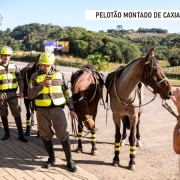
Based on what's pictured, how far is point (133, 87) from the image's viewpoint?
191 inches

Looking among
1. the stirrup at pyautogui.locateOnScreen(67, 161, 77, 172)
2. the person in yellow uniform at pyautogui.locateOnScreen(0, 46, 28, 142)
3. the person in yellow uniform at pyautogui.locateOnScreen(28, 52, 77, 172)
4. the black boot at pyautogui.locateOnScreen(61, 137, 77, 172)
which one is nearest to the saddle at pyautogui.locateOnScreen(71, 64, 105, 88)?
the person in yellow uniform at pyautogui.locateOnScreen(0, 46, 28, 142)

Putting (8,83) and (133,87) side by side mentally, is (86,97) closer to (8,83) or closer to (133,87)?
(133,87)

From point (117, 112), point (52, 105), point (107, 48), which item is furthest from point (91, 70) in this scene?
point (107, 48)

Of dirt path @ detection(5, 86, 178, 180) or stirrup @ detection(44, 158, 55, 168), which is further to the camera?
stirrup @ detection(44, 158, 55, 168)

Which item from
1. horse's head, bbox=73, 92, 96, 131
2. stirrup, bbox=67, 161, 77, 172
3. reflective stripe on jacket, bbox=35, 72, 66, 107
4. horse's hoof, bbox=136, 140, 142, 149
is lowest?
horse's hoof, bbox=136, 140, 142, 149

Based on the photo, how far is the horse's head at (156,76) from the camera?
4.39 m

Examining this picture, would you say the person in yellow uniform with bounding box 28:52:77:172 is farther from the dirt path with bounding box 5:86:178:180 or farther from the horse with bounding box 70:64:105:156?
the dirt path with bounding box 5:86:178:180

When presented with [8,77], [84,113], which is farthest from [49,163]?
[8,77]

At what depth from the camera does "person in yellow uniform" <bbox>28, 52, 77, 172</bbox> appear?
14.8 feet

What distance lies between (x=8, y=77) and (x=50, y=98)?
1989 mm

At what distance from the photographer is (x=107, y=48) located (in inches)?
2096

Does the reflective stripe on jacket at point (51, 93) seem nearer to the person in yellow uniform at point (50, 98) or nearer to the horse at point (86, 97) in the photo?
the person in yellow uniform at point (50, 98)

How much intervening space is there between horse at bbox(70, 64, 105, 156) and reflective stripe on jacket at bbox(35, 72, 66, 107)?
0.40 m

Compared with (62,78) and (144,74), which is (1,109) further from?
(144,74)
